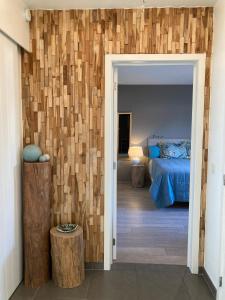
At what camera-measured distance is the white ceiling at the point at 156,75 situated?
16.8ft

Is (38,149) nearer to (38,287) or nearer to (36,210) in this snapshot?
(36,210)

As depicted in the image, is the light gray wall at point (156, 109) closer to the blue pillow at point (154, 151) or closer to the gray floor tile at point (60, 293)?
the blue pillow at point (154, 151)

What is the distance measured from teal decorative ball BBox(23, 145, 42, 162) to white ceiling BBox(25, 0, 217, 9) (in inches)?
51.8

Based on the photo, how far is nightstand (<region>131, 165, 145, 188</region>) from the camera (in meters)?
6.60

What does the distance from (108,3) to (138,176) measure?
14.6ft

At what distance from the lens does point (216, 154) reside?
2547 millimetres

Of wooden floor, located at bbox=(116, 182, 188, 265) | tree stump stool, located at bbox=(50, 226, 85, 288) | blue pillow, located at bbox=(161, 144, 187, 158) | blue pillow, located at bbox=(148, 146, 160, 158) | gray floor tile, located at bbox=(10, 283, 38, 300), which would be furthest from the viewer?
blue pillow, located at bbox=(148, 146, 160, 158)

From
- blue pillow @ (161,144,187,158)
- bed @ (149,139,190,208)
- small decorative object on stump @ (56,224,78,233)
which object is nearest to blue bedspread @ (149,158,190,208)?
bed @ (149,139,190,208)

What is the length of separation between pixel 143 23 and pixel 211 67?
2.52 ft

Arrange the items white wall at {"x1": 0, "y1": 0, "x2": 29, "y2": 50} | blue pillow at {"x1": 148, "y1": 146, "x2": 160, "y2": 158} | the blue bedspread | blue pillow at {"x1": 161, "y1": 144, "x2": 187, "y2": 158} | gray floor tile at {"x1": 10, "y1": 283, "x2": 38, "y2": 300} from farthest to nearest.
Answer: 1. blue pillow at {"x1": 148, "y1": 146, "x2": 160, "y2": 158}
2. blue pillow at {"x1": 161, "y1": 144, "x2": 187, "y2": 158}
3. the blue bedspread
4. gray floor tile at {"x1": 10, "y1": 283, "x2": 38, "y2": 300}
5. white wall at {"x1": 0, "y1": 0, "x2": 29, "y2": 50}

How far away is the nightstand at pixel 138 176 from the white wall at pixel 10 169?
13.4 ft

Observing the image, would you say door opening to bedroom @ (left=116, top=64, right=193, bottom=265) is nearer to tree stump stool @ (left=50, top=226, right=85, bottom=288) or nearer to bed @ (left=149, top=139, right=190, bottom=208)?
bed @ (left=149, top=139, right=190, bottom=208)

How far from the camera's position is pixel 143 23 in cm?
276

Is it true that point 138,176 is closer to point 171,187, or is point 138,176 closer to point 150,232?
point 171,187
